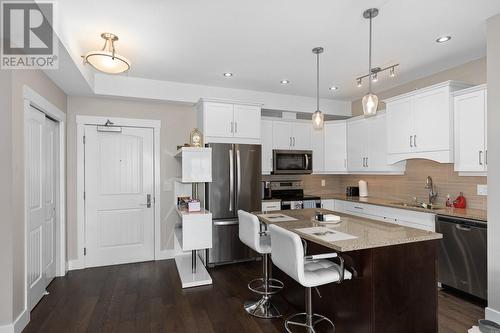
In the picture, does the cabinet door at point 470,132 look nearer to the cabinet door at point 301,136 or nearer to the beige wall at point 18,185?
the cabinet door at point 301,136

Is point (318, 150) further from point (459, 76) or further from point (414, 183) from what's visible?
point (459, 76)

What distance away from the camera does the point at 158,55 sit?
3268 millimetres

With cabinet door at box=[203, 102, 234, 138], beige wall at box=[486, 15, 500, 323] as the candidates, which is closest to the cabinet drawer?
cabinet door at box=[203, 102, 234, 138]

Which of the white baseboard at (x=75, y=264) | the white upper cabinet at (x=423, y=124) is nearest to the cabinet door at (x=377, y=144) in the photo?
the white upper cabinet at (x=423, y=124)

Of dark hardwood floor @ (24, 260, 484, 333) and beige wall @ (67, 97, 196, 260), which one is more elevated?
beige wall @ (67, 97, 196, 260)

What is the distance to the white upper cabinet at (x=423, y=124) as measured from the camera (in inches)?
131

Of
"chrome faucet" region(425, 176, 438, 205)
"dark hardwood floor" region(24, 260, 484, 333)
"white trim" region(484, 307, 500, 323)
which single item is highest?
"chrome faucet" region(425, 176, 438, 205)

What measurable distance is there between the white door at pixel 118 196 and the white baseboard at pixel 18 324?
1513 mm

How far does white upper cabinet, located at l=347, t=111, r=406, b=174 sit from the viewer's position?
4387 millimetres

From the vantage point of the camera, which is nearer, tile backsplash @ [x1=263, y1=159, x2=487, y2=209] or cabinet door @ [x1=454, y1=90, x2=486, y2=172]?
cabinet door @ [x1=454, y1=90, x2=486, y2=172]

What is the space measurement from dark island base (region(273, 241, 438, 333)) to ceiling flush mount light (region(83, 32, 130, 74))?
2.66 metres

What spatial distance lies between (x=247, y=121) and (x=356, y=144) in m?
2.05

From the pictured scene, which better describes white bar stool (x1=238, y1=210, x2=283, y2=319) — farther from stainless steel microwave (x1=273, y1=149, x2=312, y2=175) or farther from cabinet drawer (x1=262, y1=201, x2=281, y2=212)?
stainless steel microwave (x1=273, y1=149, x2=312, y2=175)

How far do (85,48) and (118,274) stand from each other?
2.90m
